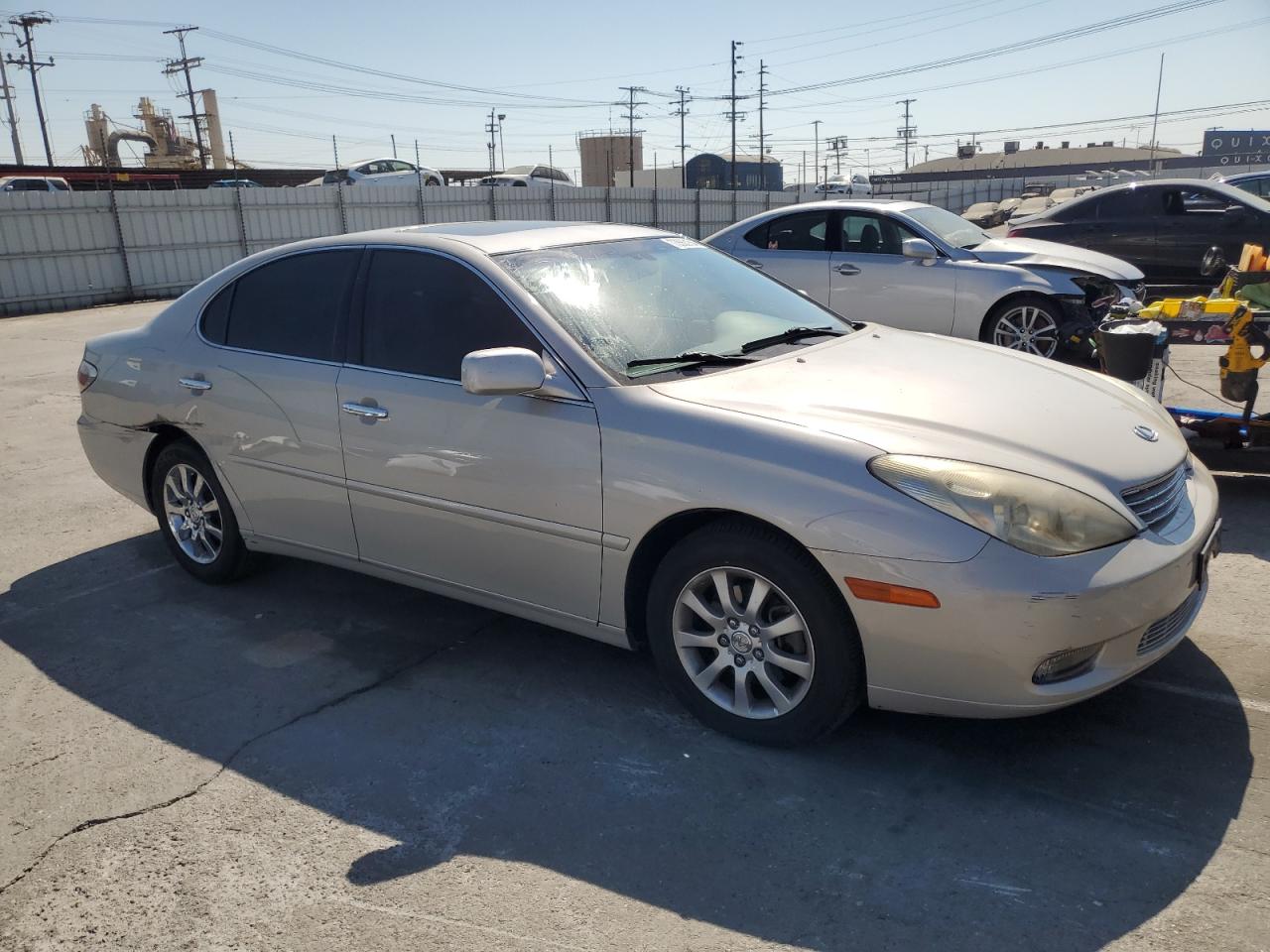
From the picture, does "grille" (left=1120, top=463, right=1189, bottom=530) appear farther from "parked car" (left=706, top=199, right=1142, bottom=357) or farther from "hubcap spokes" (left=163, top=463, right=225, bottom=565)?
"parked car" (left=706, top=199, right=1142, bottom=357)

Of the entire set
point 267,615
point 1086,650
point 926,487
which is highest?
point 926,487

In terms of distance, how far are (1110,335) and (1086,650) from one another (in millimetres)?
2892

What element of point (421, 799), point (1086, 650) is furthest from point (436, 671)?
point (1086, 650)

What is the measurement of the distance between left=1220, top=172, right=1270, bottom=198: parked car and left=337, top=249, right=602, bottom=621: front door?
14.8 meters

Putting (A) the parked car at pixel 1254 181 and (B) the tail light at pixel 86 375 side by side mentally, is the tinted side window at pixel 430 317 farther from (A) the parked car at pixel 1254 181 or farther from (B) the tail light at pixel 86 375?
(A) the parked car at pixel 1254 181

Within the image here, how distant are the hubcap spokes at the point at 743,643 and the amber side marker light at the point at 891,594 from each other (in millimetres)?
219

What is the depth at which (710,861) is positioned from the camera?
8.89 ft

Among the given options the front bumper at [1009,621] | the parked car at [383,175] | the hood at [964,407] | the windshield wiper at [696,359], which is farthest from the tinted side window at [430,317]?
the parked car at [383,175]

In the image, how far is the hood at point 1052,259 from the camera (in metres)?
8.65

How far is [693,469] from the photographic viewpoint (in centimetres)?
313

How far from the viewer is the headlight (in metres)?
2.79

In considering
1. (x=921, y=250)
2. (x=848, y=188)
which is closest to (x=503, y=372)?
(x=921, y=250)

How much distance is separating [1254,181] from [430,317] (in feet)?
52.8

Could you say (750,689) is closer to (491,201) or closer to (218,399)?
(218,399)
